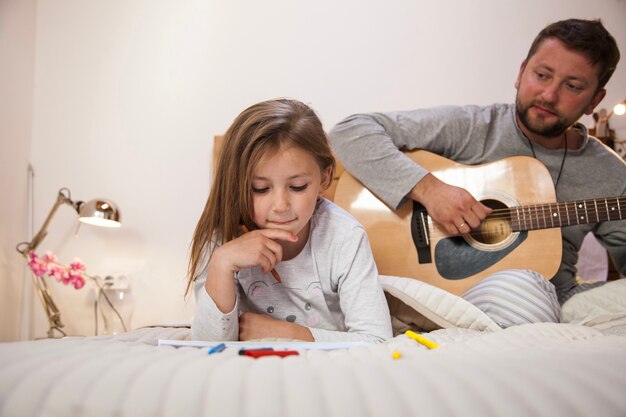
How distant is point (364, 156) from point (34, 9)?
1.70 metres

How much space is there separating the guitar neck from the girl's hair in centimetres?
61

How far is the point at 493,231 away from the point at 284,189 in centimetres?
67

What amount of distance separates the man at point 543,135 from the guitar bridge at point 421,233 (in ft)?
0.18

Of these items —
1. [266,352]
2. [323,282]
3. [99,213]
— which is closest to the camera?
[266,352]

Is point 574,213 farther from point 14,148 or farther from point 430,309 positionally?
point 14,148

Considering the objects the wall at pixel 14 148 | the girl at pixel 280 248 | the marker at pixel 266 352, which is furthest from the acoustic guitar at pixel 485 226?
the wall at pixel 14 148

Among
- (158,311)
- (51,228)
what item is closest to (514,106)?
(158,311)

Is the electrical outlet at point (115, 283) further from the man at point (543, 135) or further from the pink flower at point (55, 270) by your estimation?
the man at point (543, 135)

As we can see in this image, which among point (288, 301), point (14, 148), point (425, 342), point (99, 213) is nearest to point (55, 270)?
point (99, 213)

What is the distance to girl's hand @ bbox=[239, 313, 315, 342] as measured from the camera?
27.4 inches

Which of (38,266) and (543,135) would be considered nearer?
(543,135)

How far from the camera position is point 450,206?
43.8 inches

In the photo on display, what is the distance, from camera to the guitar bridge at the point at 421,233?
3.83ft

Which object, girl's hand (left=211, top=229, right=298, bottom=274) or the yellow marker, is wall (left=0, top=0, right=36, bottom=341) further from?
the yellow marker
